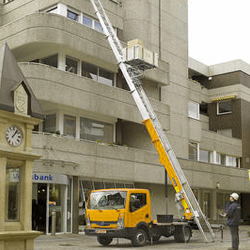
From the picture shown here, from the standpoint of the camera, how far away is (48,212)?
86.2 ft

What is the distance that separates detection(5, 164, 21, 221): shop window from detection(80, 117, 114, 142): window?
17301 millimetres

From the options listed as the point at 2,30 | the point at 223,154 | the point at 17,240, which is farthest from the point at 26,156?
the point at 223,154

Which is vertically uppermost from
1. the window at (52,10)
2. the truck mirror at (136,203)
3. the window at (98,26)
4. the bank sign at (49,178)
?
the window at (52,10)

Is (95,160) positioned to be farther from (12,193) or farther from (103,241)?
(12,193)

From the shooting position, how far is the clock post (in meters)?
12.2

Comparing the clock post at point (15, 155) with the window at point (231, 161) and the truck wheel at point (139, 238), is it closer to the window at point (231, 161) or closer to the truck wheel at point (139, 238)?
the truck wheel at point (139, 238)

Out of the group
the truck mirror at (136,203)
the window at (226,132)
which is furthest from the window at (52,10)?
the window at (226,132)

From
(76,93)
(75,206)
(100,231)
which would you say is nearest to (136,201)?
(100,231)

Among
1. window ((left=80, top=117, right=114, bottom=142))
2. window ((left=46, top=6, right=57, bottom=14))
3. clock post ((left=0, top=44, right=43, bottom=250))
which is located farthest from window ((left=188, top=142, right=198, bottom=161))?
clock post ((left=0, top=44, right=43, bottom=250))

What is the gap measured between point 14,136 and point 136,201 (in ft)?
32.7

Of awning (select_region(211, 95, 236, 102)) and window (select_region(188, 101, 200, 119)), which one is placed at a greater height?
awning (select_region(211, 95, 236, 102))

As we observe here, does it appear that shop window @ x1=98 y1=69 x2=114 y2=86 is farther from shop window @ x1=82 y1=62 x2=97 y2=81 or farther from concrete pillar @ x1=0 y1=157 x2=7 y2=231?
concrete pillar @ x1=0 y1=157 x2=7 y2=231

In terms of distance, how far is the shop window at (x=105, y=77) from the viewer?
1275 inches

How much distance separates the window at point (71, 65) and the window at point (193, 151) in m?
13.8
